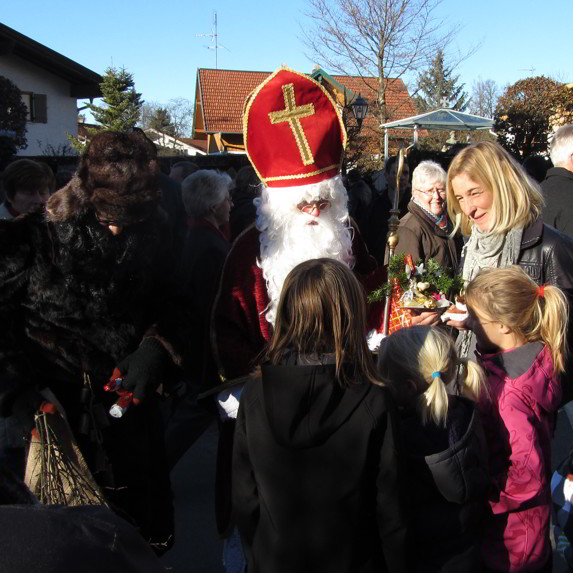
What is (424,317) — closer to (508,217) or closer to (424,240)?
(508,217)

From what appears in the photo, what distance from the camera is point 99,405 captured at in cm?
276

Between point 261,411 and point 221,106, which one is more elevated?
point 221,106

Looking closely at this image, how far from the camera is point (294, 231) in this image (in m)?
3.04

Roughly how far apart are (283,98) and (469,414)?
1.57 metres

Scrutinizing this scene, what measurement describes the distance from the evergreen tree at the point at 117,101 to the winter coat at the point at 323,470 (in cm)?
2993

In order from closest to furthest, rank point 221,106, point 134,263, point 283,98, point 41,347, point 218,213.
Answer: point 41,347
point 134,263
point 283,98
point 218,213
point 221,106

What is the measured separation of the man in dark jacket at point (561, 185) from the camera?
452 cm

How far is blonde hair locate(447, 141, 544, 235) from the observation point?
9.96 feet

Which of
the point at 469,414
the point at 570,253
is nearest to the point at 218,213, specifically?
the point at 570,253

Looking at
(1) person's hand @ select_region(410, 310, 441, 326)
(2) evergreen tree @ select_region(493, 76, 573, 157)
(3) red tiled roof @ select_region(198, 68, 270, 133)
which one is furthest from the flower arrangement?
(3) red tiled roof @ select_region(198, 68, 270, 133)


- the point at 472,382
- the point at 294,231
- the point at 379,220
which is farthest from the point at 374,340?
the point at 379,220

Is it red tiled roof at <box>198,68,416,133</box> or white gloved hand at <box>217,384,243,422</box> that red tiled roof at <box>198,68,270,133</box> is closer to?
red tiled roof at <box>198,68,416,133</box>

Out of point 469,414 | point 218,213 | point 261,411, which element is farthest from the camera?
point 218,213

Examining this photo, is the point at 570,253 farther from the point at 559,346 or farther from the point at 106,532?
the point at 106,532
